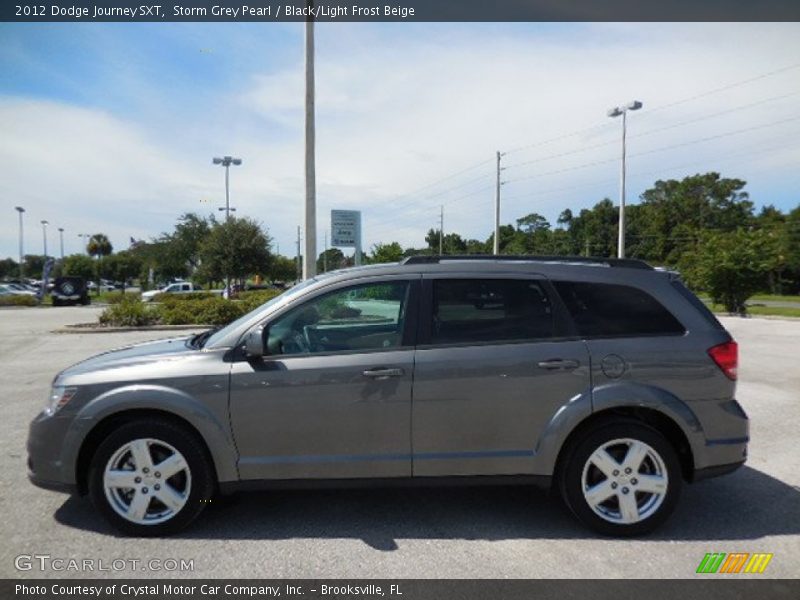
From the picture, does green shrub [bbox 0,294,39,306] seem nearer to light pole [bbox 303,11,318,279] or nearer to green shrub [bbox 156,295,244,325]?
green shrub [bbox 156,295,244,325]

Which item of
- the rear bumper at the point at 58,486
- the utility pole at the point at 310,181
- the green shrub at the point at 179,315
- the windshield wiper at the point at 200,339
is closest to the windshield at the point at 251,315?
the windshield wiper at the point at 200,339

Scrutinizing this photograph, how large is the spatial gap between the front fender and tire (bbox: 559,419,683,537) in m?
2.22

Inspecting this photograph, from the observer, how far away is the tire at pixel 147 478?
354 cm

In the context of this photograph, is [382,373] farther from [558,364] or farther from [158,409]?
[158,409]

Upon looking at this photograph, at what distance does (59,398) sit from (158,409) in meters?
0.67

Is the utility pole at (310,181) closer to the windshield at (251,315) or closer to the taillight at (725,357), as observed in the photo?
the windshield at (251,315)

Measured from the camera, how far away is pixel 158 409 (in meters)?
3.56

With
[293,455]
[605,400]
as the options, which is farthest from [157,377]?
[605,400]

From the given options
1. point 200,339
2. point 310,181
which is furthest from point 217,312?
point 200,339

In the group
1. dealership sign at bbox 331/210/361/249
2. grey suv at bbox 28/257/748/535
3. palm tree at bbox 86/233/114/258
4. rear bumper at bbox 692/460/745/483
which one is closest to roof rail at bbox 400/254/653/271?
grey suv at bbox 28/257/748/535

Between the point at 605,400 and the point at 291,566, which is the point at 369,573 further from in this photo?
the point at 605,400

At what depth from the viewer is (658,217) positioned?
3071 inches
